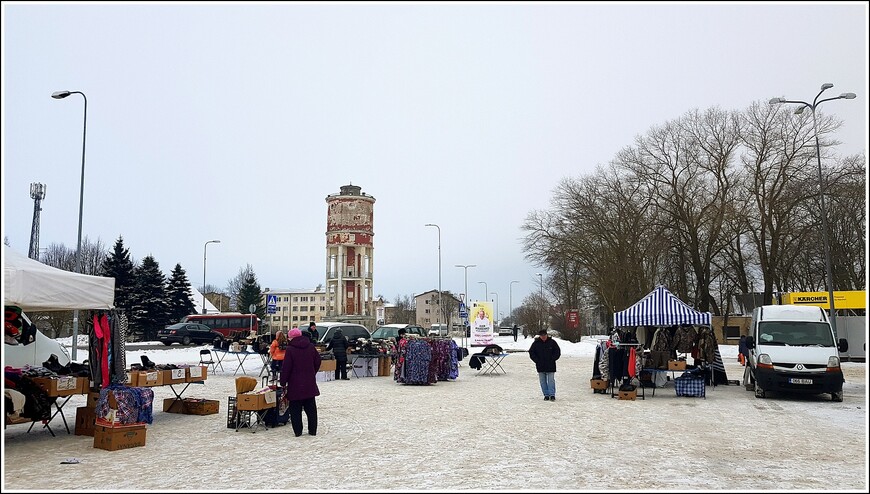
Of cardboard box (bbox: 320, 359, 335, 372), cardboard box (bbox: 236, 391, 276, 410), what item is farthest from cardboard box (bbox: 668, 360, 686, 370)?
cardboard box (bbox: 236, 391, 276, 410)

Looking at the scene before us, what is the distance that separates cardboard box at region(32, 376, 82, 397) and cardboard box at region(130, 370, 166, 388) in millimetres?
1124

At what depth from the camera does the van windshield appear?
16.3 metres

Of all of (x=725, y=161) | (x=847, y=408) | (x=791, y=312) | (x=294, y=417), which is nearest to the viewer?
(x=294, y=417)

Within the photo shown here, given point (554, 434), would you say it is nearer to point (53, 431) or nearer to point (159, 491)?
point (159, 491)

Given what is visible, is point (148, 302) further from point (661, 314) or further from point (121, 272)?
point (661, 314)

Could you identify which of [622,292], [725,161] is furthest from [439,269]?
[725,161]

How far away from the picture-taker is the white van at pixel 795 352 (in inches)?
611

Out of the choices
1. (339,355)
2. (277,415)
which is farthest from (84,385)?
(339,355)

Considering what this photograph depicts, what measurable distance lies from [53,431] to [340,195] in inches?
2229

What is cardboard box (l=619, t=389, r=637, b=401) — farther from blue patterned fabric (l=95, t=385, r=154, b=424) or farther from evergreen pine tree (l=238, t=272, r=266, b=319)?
evergreen pine tree (l=238, t=272, r=266, b=319)

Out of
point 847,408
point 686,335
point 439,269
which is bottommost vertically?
point 847,408

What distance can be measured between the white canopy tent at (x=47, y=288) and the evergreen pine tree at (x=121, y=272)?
149 ft

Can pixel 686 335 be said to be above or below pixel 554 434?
above

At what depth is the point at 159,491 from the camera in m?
6.93
